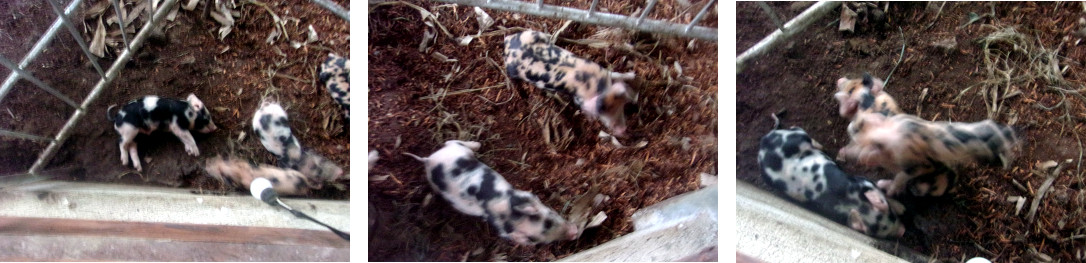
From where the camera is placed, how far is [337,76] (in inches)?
68.2

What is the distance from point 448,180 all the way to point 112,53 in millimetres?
868

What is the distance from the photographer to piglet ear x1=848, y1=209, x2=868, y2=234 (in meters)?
1.77

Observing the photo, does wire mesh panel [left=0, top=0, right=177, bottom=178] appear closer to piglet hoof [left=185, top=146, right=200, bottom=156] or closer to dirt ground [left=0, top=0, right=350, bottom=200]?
dirt ground [left=0, top=0, right=350, bottom=200]

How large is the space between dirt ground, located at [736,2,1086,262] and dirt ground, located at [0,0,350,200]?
1.04 metres

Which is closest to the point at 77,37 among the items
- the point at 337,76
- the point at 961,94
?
the point at 337,76

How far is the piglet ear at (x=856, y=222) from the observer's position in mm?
1771

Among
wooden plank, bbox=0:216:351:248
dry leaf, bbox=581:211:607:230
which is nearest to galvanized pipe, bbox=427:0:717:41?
dry leaf, bbox=581:211:607:230

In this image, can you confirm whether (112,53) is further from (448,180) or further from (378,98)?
(448,180)

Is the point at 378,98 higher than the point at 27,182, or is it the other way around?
the point at 378,98

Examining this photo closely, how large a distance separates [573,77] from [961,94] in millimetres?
955

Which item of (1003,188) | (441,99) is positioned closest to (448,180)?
(441,99)

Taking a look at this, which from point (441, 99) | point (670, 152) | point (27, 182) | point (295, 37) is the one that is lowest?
point (27, 182)

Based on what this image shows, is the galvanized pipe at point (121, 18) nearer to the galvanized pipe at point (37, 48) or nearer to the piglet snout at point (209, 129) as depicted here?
the galvanized pipe at point (37, 48)

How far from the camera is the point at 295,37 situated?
68.4 inches
